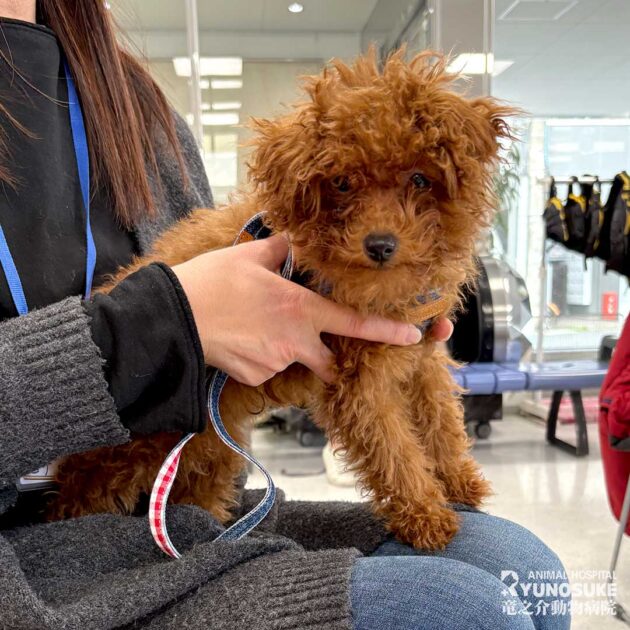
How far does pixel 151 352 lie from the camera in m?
0.73

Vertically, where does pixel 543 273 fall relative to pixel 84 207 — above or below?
below

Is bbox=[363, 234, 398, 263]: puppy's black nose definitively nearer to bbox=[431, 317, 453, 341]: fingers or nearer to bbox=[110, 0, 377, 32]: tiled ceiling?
bbox=[431, 317, 453, 341]: fingers

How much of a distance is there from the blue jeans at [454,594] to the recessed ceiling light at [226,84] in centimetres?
361

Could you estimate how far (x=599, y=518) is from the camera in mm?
2561

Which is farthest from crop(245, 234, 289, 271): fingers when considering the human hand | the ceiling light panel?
the ceiling light panel

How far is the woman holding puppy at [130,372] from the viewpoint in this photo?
0.67m

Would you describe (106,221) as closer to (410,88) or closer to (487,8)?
(410,88)

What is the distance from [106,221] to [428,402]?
0.64 m

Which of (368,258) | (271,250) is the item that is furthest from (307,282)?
(368,258)

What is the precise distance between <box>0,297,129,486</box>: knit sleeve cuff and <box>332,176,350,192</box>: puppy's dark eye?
1.14 ft

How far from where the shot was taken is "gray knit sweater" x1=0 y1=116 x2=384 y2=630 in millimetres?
646

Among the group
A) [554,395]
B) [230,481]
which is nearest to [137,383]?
[230,481]

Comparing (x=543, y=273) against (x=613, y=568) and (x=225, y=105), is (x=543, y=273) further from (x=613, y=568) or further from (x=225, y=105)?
(x=225, y=105)

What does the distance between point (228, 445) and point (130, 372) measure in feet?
0.76
